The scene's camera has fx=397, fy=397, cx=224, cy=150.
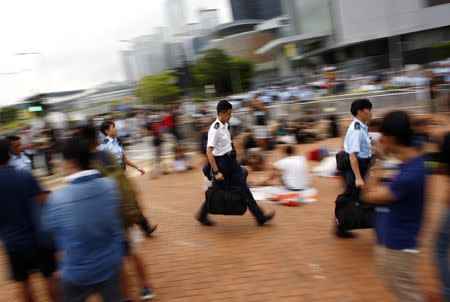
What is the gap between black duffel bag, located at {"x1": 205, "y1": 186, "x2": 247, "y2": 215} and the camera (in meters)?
5.09

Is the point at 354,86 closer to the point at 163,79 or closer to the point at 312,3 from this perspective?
the point at 312,3

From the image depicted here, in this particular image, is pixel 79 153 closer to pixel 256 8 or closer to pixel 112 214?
pixel 112 214

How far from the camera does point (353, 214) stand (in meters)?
4.32

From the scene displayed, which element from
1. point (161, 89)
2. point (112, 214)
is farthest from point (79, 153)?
point (161, 89)

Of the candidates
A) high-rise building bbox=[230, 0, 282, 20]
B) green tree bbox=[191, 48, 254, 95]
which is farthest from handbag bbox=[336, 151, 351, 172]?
high-rise building bbox=[230, 0, 282, 20]

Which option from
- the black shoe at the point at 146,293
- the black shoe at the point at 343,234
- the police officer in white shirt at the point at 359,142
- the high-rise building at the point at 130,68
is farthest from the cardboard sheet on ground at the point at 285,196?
the high-rise building at the point at 130,68

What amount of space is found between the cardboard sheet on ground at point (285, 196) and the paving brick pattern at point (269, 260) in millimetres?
200

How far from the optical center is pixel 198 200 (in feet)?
24.7

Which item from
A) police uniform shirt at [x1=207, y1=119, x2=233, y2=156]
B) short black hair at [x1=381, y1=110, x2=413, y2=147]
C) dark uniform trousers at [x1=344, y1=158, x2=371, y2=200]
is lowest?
dark uniform trousers at [x1=344, y1=158, x2=371, y2=200]

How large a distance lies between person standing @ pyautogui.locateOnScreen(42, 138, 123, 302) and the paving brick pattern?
1538mm

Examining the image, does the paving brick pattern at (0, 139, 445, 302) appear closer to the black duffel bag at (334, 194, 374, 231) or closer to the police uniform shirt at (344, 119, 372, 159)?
the black duffel bag at (334, 194, 374, 231)

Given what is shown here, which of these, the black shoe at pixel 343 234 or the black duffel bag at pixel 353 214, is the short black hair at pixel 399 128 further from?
the black shoe at pixel 343 234

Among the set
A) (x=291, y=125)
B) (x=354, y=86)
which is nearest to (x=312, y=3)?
(x=354, y=86)

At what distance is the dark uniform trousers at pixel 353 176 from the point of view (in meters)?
4.29
